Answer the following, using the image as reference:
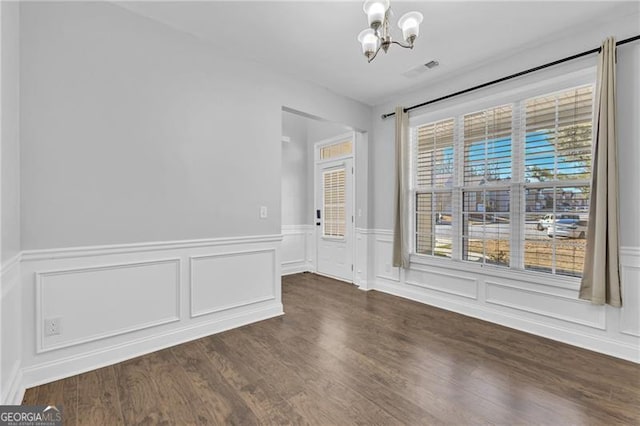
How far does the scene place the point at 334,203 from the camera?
5.45m

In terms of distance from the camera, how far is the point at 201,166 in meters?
2.90

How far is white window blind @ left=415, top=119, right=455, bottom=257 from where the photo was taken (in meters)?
3.79

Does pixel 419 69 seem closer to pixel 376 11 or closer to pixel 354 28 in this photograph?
pixel 354 28

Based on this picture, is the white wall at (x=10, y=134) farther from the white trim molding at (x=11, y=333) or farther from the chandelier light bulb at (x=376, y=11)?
the chandelier light bulb at (x=376, y=11)

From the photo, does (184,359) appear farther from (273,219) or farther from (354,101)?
(354,101)

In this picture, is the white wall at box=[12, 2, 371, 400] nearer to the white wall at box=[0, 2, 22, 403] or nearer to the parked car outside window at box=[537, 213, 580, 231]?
the white wall at box=[0, 2, 22, 403]

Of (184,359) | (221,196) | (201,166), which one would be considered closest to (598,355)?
(184,359)

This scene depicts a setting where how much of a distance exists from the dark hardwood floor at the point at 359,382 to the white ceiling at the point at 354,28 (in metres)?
2.88

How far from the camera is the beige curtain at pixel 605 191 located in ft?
8.13

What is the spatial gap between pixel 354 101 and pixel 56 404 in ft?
14.4

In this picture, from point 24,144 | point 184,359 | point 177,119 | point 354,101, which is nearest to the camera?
point 24,144

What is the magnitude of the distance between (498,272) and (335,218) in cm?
279
